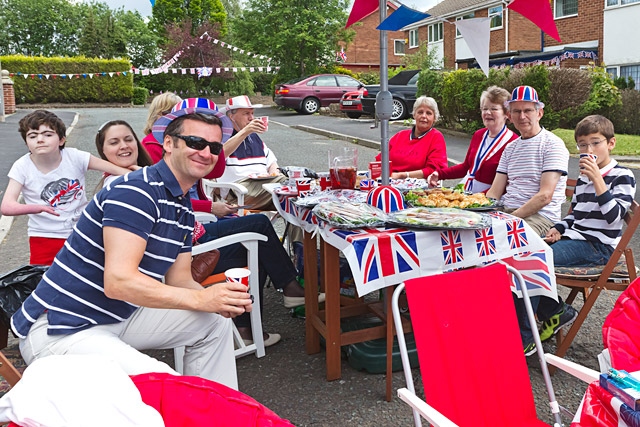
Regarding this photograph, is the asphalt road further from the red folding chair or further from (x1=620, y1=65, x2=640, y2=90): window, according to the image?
(x1=620, y1=65, x2=640, y2=90): window

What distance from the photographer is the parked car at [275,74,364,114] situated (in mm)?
22656

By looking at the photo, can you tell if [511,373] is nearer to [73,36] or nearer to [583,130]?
[583,130]

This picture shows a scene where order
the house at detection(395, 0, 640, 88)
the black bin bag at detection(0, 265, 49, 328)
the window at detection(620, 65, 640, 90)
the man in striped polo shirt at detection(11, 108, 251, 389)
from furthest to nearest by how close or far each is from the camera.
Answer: the window at detection(620, 65, 640, 90)
the house at detection(395, 0, 640, 88)
the black bin bag at detection(0, 265, 49, 328)
the man in striped polo shirt at detection(11, 108, 251, 389)

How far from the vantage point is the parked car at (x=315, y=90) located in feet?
74.3

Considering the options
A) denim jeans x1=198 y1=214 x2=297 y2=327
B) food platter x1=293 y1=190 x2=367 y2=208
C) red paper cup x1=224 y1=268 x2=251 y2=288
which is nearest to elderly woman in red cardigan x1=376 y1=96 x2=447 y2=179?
food platter x1=293 y1=190 x2=367 y2=208

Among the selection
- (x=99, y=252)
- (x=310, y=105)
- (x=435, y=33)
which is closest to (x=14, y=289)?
(x=99, y=252)

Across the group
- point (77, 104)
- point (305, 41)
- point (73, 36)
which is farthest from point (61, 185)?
point (73, 36)

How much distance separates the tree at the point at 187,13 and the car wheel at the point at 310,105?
2248 centimetres

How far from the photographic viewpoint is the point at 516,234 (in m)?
2.98

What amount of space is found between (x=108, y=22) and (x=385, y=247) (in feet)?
162

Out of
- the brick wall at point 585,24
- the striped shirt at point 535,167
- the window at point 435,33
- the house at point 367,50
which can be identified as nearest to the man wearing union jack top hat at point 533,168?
the striped shirt at point 535,167

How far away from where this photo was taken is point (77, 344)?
207 centimetres

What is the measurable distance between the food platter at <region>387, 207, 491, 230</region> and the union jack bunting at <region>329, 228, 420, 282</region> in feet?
0.22

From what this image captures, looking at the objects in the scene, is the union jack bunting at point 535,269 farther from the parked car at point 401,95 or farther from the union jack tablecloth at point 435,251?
the parked car at point 401,95
